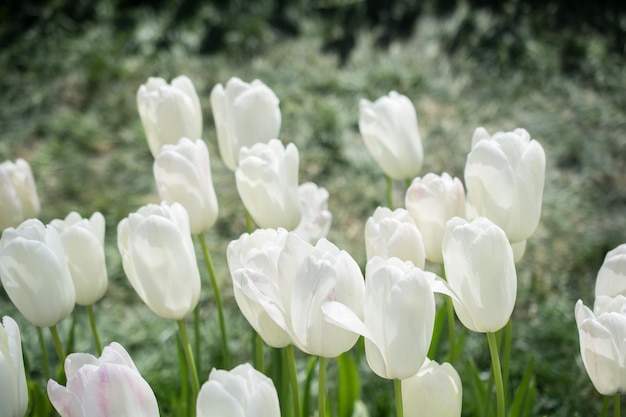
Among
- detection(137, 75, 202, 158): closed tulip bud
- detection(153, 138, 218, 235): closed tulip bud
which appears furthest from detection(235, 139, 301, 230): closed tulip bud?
detection(137, 75, 202, 158): closed tulip bud

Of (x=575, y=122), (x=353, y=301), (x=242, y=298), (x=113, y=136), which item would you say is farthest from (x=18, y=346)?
(x=575, y=122)

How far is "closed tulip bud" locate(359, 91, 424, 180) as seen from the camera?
63.1 inches

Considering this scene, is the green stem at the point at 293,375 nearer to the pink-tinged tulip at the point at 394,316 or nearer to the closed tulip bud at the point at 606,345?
the pink-tinged tulip at the point at 394,316

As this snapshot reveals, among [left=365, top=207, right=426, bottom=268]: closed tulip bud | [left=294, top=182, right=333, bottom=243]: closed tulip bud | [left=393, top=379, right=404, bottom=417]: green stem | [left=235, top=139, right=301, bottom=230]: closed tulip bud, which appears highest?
[left=365, top=207, right=426, bottom=268]: closed tulip bud

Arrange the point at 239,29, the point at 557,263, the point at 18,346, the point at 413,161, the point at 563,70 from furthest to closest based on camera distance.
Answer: the point at 239,29 < the point at 563,70 < the point at 557,263 < the point at 413,161 < the point at 18,346

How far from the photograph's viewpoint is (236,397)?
92 centimetres

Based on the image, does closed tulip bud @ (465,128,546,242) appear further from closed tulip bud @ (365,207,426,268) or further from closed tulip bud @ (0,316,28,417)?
closed tulip bud @ (0,316,28,417)

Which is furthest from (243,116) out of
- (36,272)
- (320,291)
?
(320,291)

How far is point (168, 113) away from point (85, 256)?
37 cm

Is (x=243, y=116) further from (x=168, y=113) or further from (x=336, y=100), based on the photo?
(x=336, y=100)

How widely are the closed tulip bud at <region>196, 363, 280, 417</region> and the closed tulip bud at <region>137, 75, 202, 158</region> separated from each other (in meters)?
0.74

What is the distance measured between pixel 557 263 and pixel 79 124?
211cm

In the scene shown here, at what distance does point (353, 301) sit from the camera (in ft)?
3.39

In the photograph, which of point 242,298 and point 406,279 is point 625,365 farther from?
point 242,298
